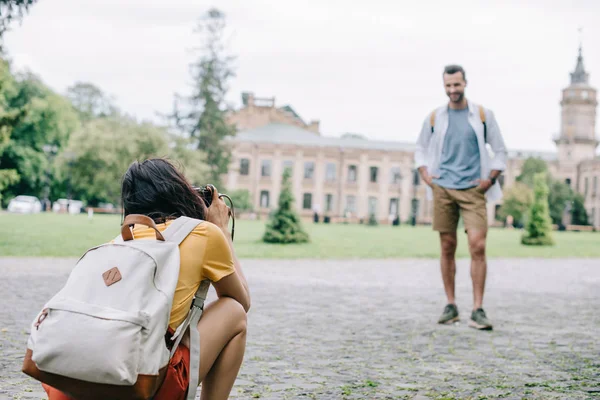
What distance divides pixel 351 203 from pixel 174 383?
73.9 meters

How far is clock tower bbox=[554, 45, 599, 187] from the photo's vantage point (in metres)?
85.9

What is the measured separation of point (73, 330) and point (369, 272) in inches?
408

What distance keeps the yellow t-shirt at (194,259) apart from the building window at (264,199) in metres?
70.9

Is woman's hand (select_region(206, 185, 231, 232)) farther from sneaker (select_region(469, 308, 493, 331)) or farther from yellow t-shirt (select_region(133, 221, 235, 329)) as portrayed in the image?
sneaker (select_region(469, 308, 493, 331))

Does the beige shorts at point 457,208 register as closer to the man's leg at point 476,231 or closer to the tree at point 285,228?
the man's leg at point 476,231

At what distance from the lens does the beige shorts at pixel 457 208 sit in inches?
239

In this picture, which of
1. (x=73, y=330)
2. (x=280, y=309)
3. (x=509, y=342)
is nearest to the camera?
(x=73, y=330)

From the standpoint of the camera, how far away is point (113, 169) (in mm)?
46094

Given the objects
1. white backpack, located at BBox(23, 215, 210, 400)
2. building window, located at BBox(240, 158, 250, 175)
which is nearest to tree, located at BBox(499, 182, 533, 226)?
building window, located at BBox(240, 158, 250, 175)

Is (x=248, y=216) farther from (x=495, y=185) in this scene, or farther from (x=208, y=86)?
(x=495, y=185)

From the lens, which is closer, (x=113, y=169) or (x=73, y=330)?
(x=73, y=330)

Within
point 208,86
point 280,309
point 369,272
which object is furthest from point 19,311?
point 208,86

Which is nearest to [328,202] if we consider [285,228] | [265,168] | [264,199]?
[264,199]

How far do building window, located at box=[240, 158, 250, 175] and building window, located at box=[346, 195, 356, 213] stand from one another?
10.7 meters
